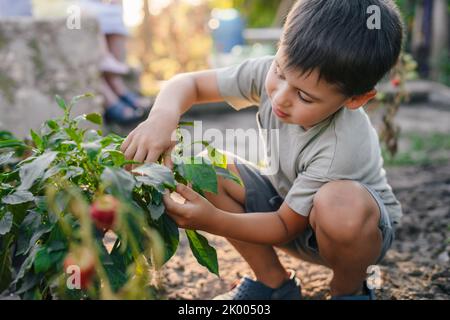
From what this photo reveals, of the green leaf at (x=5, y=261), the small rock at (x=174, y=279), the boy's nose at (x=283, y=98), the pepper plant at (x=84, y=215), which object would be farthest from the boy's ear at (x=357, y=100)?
the green leaf at (x=5, y=261)

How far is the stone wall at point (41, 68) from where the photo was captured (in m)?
3.23

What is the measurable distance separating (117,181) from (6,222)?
37cm

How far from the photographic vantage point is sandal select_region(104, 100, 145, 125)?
4293 mm

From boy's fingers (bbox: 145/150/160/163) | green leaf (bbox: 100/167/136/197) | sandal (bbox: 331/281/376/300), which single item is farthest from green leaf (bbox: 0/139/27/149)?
sandal (bbox: 331/281/376/300)

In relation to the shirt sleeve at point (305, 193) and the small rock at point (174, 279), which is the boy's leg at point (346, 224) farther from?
the small rock at point (174, 279)

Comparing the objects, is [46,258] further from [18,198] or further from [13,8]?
[13,8]

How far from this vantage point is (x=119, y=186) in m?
0.98

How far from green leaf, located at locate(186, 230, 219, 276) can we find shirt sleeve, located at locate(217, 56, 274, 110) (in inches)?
25.6

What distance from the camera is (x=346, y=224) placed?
1.54m

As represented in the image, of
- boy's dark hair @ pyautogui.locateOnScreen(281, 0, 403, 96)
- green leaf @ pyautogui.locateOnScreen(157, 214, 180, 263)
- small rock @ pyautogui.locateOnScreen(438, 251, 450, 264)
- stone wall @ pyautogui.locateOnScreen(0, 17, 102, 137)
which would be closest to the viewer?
green leaf @ pyautogui.locateOnScreen(157, 214, 180, 263)

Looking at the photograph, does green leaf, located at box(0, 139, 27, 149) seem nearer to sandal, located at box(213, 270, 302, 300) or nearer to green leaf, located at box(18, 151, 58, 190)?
green leaf, located at box(18, 151, 58, 190)

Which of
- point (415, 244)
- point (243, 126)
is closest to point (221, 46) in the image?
point (243, 126)

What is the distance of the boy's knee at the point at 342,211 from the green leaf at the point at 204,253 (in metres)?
0.35

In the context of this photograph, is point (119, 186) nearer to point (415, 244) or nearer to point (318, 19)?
point (318, 19)
